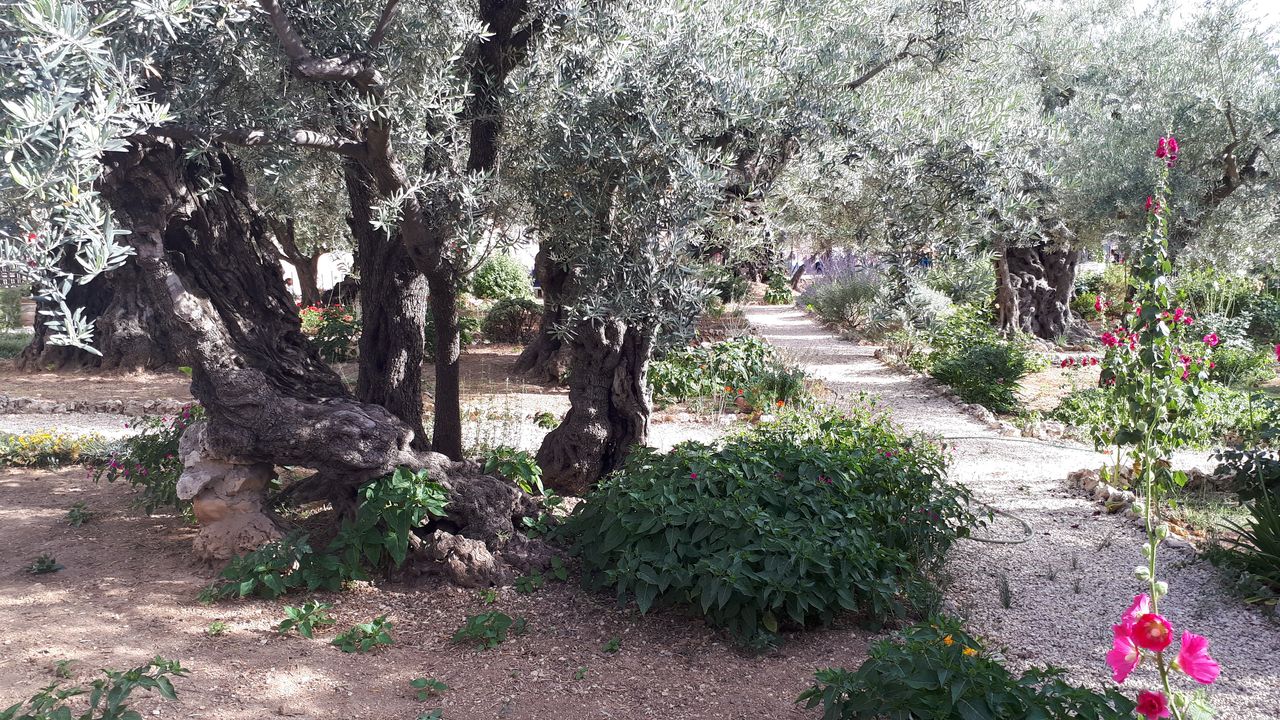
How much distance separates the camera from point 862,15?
5.27 metres

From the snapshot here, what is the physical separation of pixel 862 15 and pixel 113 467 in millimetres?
5558

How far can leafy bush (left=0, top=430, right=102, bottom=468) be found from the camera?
7.02 m

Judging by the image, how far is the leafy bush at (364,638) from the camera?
3895mm

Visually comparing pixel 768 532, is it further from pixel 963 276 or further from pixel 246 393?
pixel 246 393

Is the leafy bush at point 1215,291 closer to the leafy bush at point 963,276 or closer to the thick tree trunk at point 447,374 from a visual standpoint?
the leafy bush at point 963,276

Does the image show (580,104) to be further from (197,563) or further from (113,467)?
(113,467)

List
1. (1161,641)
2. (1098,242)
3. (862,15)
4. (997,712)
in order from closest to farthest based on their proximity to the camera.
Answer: (1161,641)
(997,712)
(862,15)
(1098,242)

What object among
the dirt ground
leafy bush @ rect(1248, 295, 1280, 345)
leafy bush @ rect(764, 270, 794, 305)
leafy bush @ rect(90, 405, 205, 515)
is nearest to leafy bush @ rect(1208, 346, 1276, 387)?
leafy bush @ rect(1248, 295, 1280, 345)

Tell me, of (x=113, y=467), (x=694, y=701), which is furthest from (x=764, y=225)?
(x=113, y=467)

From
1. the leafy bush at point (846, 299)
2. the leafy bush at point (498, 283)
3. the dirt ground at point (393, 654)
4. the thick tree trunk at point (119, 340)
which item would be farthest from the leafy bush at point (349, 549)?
the leafy bush at point (498, 283)

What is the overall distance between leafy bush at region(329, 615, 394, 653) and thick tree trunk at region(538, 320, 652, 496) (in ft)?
7.06

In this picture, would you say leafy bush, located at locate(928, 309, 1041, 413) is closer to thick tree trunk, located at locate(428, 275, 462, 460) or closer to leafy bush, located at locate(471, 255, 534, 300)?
thick tree trunk, located at locate(428, 275, 462, 460)

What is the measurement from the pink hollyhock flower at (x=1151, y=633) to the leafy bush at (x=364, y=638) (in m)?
3.09

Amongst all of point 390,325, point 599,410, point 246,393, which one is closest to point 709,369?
point 599,410
